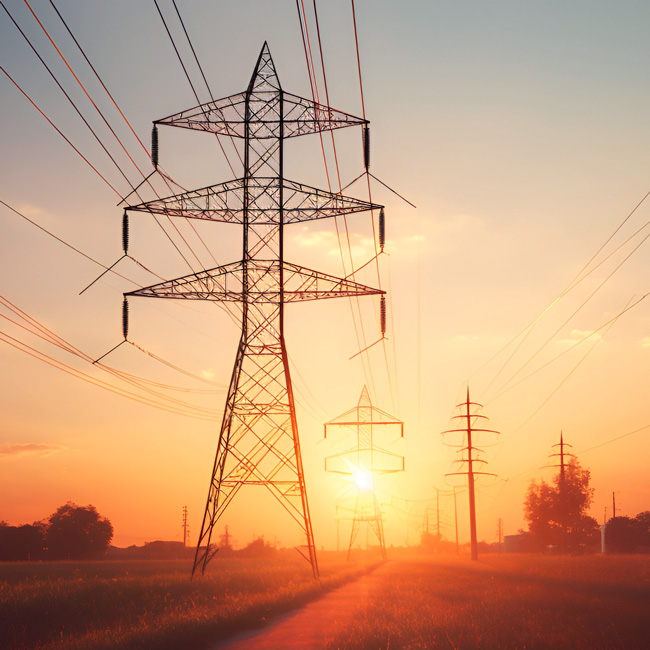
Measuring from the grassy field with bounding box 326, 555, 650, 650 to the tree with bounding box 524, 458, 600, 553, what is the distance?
69446 millimetres

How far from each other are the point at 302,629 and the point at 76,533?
7286cm

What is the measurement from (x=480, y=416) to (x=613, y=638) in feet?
154

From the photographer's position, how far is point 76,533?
82375 millimetres

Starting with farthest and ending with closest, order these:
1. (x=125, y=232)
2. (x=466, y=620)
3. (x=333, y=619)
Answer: (x=125, y=232), (x=333, y=619), (x=466, y=620)

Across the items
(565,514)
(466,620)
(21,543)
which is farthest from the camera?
(565,514)

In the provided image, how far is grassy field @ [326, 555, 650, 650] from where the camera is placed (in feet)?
48.8

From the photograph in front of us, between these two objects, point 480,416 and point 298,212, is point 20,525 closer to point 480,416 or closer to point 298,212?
point 480,416

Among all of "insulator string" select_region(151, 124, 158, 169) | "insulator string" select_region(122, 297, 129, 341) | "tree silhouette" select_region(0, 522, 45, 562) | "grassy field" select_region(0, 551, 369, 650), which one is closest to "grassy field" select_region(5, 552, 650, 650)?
"grassy field" select_region(0, 551, 369, 650)

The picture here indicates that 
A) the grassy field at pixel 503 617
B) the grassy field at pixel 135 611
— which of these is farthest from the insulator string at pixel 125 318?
the grassy field at pixel 503 617

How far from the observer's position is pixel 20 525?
257 ft

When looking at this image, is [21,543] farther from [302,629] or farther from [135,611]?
[302,629]

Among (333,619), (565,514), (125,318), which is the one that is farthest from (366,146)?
(565,514)

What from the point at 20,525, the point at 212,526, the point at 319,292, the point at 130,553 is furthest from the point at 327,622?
the point at 130,553

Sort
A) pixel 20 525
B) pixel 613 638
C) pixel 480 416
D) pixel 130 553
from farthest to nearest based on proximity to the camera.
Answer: pixel 130 553
pixel 20 525
pixel 480 416
pixel 613 638
